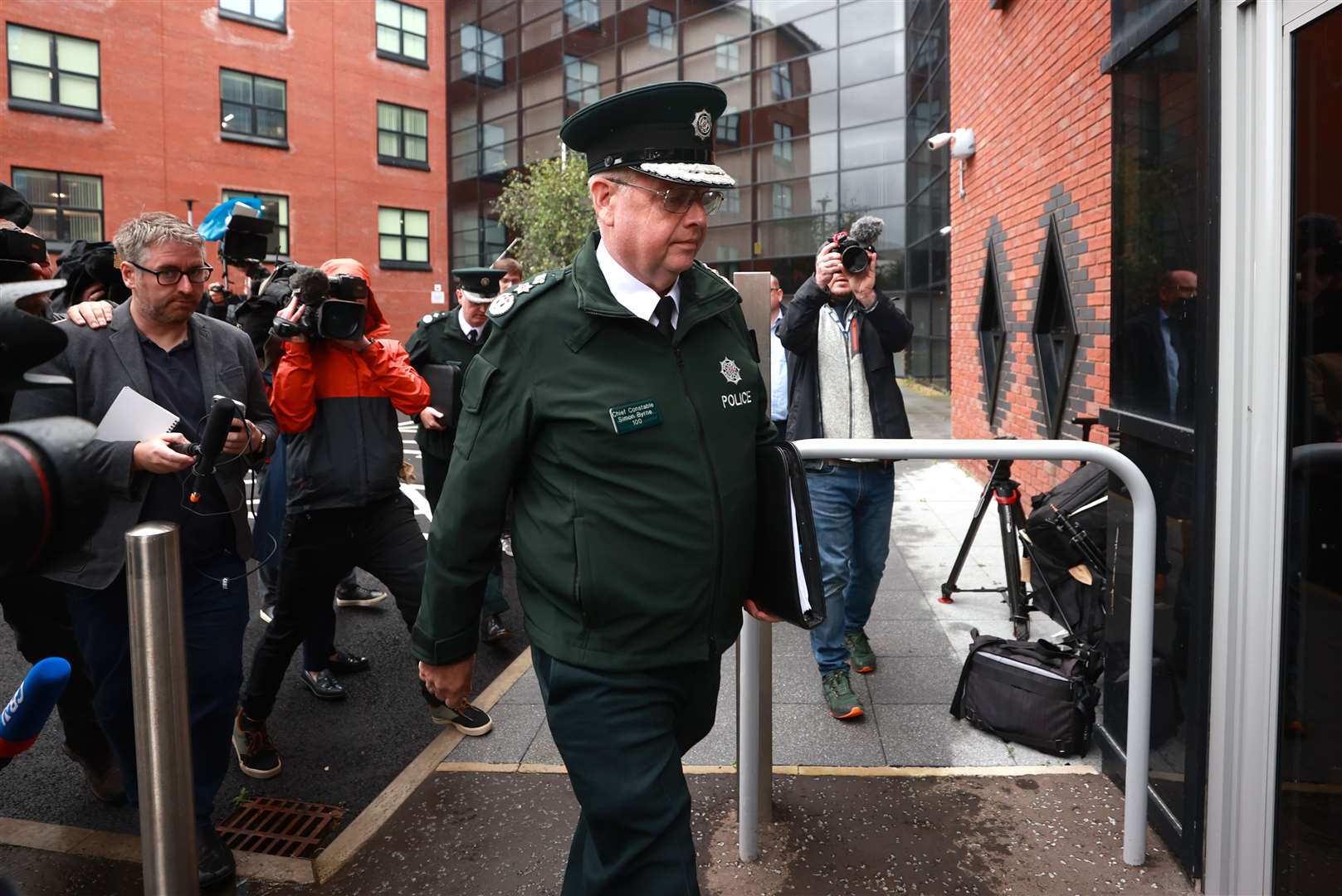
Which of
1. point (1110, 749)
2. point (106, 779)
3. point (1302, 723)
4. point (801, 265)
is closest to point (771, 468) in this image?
point (1302, 723)

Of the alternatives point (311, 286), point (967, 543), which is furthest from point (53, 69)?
point (967, 543)

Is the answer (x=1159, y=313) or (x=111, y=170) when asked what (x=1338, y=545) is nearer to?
(x=1159, y=313)

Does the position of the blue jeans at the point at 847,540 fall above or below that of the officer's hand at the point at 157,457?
below

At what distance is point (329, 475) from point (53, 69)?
25.4m

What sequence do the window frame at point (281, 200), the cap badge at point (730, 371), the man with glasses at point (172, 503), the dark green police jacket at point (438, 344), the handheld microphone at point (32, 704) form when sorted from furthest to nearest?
the window frame at point (281, 200) < the dark green police jacket at point (438, 344) < the man with glasses at point (172, 503) < the cap badge at point (730, 371) < the handheld microphone at point (32, 704)

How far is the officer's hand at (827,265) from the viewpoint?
4234mm

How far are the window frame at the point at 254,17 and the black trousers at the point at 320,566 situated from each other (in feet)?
90.0

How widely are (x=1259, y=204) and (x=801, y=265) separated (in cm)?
2554

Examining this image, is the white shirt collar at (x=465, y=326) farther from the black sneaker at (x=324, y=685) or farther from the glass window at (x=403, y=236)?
the glass window at (x=403, y=236)

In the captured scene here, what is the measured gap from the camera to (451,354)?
219 inches

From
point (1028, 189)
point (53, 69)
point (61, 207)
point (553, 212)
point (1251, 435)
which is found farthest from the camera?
point (553, 212)

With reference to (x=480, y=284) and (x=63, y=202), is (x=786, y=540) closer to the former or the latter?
(x=480, y=284)

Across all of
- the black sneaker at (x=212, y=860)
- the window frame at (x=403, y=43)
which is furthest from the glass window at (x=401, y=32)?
the black sneaker at (x=212, y=860)

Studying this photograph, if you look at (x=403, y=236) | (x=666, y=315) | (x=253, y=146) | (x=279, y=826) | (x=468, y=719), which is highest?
(x=253, y=146)
